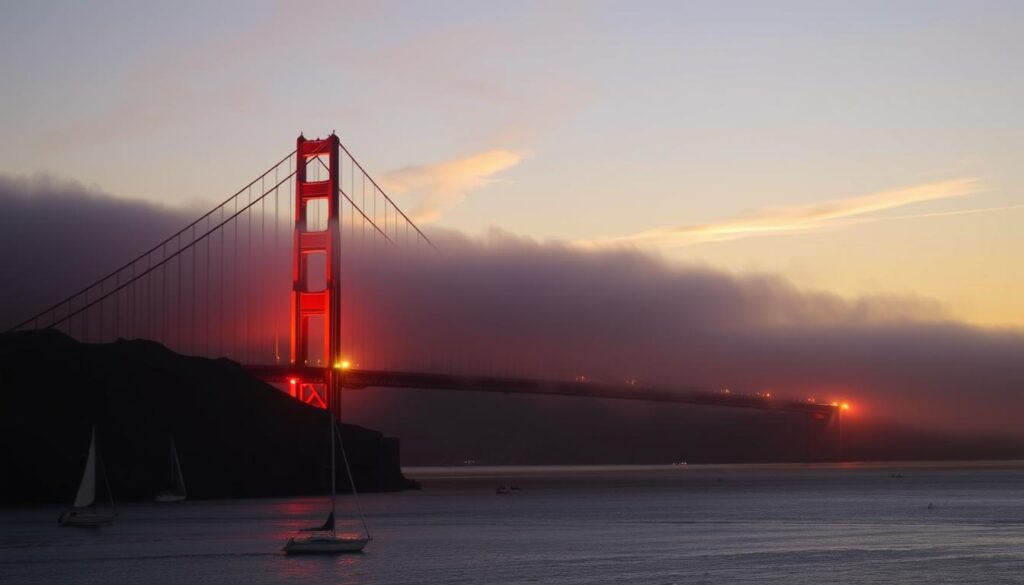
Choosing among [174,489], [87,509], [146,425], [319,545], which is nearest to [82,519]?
[87,509]

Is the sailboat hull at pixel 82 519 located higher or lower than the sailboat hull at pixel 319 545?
higher

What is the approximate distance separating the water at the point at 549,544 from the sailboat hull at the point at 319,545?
23.4 inches

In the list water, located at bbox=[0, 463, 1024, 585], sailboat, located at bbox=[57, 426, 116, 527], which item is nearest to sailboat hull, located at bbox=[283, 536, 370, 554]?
water, located at bbox=[0, 463, 1024, 585]

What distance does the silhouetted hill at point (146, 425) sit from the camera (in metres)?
75.7

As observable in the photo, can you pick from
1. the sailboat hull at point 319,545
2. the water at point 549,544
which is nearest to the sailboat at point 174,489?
the water at point 549,544

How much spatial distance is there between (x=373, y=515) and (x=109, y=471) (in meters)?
16.8

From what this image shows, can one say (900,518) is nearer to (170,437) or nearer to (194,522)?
(194,522)

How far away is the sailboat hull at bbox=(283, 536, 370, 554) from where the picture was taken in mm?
47281

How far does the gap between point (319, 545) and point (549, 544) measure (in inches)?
310

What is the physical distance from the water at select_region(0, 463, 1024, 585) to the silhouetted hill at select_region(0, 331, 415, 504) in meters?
2.27

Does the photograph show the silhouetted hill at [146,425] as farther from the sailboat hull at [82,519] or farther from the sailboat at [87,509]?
the sailboat hull at [82,519]

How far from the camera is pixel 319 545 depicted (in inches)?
1859

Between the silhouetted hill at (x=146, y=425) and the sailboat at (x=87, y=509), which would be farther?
the silhouetted hill at (x=146, y=425)

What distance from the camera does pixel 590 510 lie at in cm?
7600
